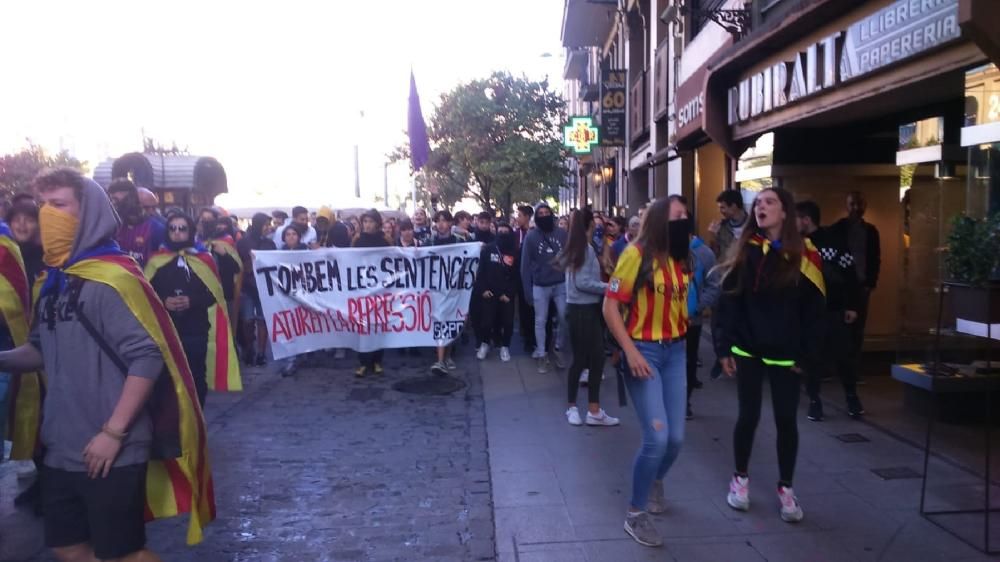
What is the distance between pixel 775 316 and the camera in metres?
4.66

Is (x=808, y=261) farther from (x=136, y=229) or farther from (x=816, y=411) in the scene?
(x=136, y=229)

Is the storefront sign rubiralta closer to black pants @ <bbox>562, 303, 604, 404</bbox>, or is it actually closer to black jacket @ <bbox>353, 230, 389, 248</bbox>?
black pants @ <bbox>562, 303, 604, 404</bbox>

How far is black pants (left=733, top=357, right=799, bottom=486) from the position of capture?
471 centimetres

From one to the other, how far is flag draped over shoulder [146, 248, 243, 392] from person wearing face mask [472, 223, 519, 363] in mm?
4032

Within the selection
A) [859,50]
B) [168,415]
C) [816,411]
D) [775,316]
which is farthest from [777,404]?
[859,50]

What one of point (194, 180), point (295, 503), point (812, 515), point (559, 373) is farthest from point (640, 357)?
point (194, 180)

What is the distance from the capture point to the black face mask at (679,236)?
4.59 metres

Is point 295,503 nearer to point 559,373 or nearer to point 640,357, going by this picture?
point 640,357

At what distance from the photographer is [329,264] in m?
9.50

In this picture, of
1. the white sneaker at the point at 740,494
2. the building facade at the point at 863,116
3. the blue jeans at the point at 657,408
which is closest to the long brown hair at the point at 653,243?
the blue jeans at the point at 657,408

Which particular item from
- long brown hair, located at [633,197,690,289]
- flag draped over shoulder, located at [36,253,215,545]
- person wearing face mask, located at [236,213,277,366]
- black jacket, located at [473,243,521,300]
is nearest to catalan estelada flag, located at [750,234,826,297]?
long brown hair, located at [633,197,690,289]

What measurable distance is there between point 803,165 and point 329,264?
17.5 feet

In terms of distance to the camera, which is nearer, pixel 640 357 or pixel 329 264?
pixel 640 357

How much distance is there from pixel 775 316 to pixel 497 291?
5.83 metres
